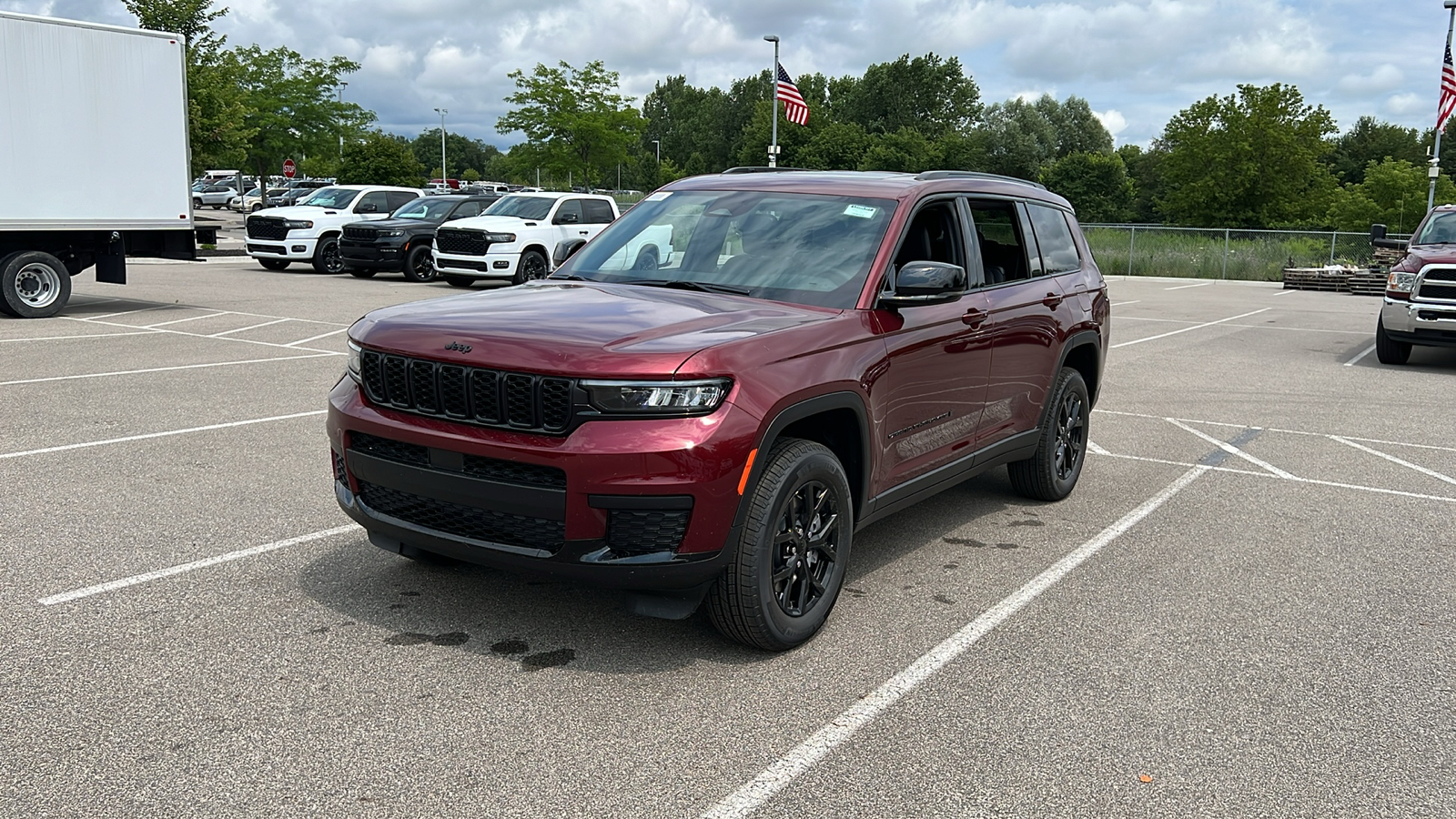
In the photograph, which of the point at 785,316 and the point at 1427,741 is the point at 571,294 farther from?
the point at 1427,741

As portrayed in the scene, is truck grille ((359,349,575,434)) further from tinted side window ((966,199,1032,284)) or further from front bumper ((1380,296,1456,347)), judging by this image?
front bumper ((1380,296,1456,347))

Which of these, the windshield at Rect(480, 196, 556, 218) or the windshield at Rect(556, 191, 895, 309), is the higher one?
the windshield at Rect(480, 196, 556, 218)

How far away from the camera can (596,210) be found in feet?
75.5

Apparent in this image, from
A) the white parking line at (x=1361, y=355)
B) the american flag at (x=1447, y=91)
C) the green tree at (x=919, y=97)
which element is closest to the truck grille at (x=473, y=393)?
the white parking line at (x=1361, y=355)

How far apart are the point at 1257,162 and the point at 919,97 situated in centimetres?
6571

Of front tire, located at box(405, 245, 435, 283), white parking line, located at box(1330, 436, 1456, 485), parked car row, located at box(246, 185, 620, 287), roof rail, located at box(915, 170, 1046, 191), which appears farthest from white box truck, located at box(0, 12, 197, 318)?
white parking line, located at box(1330, 436, 1456, 485)

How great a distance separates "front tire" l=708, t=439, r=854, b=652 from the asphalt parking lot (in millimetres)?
154

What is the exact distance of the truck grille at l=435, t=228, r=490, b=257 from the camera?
21.2 metres

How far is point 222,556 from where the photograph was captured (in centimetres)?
538

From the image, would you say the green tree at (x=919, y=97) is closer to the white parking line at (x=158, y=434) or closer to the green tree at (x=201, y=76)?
the green tree at (x=201, y=76)

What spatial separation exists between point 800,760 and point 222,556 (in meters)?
3.10

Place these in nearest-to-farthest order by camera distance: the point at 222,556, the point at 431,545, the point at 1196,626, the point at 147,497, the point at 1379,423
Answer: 1. the point at 431,545
2. the point at 1196,626
3. the point at 222,556
4. the point at 147,497
5. the point at 1379,423

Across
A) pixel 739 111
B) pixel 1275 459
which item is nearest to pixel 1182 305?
pixel 1275 459

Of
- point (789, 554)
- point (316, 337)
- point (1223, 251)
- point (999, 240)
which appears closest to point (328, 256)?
point (316, 337)
